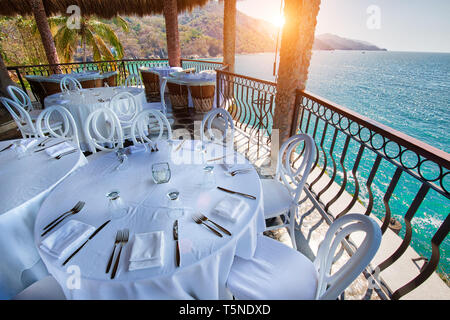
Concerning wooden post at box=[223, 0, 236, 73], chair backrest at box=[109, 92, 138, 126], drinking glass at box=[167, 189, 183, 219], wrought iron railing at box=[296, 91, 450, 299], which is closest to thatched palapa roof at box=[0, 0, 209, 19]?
wooden post at box=[223, 0, 236, 73]

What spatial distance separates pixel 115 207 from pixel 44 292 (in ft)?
1.68

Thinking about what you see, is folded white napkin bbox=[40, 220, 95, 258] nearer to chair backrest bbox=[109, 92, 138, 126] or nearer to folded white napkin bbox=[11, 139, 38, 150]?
folded white napkin bbox=[11, 139, 38, 150]

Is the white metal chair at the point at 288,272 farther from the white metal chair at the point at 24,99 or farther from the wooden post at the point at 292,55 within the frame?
the white metal chair at the point at 24,99

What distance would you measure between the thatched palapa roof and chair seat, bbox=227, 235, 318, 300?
9008mm

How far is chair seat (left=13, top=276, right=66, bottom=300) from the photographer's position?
1036 mm

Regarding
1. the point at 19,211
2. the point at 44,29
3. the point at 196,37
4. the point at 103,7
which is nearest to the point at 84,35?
the point at 103,7

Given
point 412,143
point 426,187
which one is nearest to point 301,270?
point 426,187

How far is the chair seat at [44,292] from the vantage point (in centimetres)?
104

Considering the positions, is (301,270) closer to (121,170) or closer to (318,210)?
(318,210)

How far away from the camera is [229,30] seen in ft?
19.8

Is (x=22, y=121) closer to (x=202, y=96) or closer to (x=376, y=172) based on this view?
(x=202, y=96)

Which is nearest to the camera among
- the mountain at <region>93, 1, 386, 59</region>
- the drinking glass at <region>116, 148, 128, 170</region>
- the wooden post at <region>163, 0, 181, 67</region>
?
the drinking glass at <region>116, 148, 128, 170</region>
